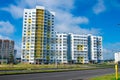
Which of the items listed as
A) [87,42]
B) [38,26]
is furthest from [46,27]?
[87,42]

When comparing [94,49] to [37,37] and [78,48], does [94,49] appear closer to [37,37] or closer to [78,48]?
[78,48]

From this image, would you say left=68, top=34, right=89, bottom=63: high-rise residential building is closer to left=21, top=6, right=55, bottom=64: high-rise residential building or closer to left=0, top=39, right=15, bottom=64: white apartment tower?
left=21, top=6, right=55, bottom=64: high-rise residential building

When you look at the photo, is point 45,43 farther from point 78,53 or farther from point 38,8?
point 78,53

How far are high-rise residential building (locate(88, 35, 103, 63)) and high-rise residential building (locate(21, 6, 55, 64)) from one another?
42.8m

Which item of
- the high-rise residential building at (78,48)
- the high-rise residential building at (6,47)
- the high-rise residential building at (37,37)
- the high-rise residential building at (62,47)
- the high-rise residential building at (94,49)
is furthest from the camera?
the high-rise residential building at (94,49)

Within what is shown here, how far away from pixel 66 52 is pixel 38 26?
30.4m

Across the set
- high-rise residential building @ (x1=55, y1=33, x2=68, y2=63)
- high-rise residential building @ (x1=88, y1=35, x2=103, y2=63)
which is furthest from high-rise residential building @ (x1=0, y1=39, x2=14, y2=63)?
high-rise residential building @ (x1=88, y1=35, x2=103, y2=63)

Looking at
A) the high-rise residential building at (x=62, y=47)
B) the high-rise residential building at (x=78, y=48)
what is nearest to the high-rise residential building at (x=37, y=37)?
the high-rise residential building at (x=62, y=47)

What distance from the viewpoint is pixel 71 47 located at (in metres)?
158

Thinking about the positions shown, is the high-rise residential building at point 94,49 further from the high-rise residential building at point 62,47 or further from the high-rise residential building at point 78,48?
the high-rise residential building at point 62,47

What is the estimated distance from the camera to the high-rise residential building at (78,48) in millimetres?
153750

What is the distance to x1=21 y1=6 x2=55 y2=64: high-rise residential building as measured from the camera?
12750 centimetres

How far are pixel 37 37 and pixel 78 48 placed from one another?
1538 inches

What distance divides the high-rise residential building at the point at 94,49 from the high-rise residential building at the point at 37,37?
1684 inches
